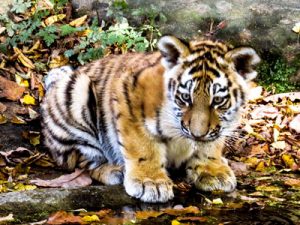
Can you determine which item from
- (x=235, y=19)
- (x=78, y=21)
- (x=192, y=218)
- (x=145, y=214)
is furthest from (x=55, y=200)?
(x=235, y=19)

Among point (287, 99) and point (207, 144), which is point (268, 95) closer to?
point (287, 99)

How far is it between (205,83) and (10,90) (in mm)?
2594

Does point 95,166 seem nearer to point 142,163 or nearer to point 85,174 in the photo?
point 85,174

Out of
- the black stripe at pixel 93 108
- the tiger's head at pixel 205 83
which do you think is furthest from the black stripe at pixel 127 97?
the black stripe at pixel 93 108

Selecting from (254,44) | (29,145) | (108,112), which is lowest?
(29,145)

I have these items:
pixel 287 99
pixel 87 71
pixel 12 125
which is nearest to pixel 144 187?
pixel 87 71

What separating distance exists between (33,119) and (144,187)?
1.81 m

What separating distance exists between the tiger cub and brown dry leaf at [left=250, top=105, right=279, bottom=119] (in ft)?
5.47

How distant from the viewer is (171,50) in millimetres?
4191

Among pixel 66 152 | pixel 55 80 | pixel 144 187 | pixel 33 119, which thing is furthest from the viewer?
pixel 33 119

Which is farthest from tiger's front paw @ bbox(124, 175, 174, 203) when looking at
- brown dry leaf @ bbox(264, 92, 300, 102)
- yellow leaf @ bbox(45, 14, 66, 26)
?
yellow leaf @ bbox(45, 14, 66, 26)

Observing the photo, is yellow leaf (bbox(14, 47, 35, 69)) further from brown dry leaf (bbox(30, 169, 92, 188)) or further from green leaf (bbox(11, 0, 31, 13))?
brown dry leaf (bbox(30, 169, 92, 188))

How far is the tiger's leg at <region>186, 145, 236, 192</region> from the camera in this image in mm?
4355

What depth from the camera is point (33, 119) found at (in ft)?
18.6
